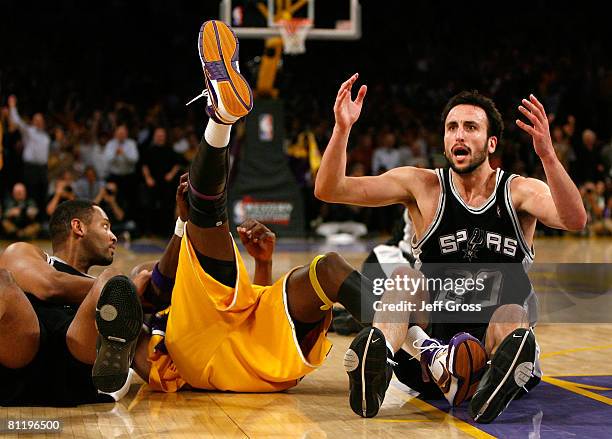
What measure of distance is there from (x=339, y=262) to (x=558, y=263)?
277 inches

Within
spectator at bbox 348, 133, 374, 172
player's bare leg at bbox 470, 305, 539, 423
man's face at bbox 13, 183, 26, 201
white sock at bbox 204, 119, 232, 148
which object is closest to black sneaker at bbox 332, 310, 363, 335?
white sock at bbox 204, 119, 232, 148

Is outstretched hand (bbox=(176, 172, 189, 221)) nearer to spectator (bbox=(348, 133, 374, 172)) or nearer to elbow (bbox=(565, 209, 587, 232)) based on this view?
elbow (bbox=(565, 209, 587, 232))

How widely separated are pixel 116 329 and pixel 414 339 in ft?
4.80

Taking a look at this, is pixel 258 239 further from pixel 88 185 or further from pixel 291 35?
pixel 88 185

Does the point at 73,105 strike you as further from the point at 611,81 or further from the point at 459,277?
the point at 459,277

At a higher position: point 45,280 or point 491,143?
point 491,143

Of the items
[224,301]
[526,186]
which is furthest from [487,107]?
[224,301]

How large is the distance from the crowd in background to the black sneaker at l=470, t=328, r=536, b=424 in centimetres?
935

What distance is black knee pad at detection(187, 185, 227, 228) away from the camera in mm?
4676

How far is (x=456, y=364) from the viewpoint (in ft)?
14.0

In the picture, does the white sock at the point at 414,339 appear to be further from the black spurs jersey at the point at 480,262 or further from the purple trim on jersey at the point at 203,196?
the purple trim on jersey at the point at 203,196

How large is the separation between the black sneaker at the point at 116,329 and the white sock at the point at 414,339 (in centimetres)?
134

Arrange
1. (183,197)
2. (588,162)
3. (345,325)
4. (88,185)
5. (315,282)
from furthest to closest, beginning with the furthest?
(588,162) → (88,185) → (345,325) → (183,197) → (315,282)

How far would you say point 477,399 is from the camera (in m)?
4.11
